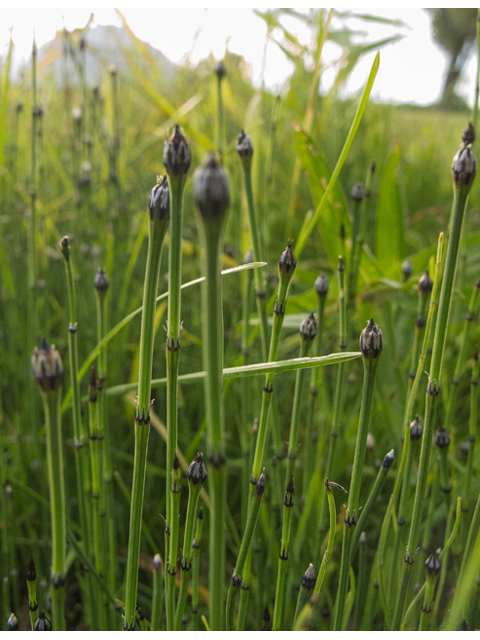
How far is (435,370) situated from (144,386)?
0.22 metres

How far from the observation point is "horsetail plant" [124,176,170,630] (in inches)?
11.9

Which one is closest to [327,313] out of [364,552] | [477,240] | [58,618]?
[477,240]

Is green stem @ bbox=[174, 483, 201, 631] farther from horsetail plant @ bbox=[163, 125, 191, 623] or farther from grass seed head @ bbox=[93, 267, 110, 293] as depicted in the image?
grass seed head @ bbox=[93, 267, 110, 293]

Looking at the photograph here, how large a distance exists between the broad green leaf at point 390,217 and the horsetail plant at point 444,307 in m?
0.70

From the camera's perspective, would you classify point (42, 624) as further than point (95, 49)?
No

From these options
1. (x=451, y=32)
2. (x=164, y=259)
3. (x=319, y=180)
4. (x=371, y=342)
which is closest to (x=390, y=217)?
(x=319, y=180)

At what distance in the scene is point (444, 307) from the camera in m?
0.34

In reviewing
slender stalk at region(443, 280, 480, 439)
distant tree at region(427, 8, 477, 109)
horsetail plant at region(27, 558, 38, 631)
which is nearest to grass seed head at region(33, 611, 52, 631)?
horsetail plant at region(27, 558, 38, 631)

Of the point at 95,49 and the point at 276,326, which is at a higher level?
the point at 95,49

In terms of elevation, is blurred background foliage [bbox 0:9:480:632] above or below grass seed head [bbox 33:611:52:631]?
above

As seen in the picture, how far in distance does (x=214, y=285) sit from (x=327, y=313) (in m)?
0.77

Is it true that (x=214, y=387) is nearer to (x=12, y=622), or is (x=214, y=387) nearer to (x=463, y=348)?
(x=12, y=622)

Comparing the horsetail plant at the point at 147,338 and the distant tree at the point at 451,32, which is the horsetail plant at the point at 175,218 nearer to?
the horsetail plant at the point at 147,338

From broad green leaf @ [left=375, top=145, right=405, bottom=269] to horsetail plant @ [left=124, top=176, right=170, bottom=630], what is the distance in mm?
804
